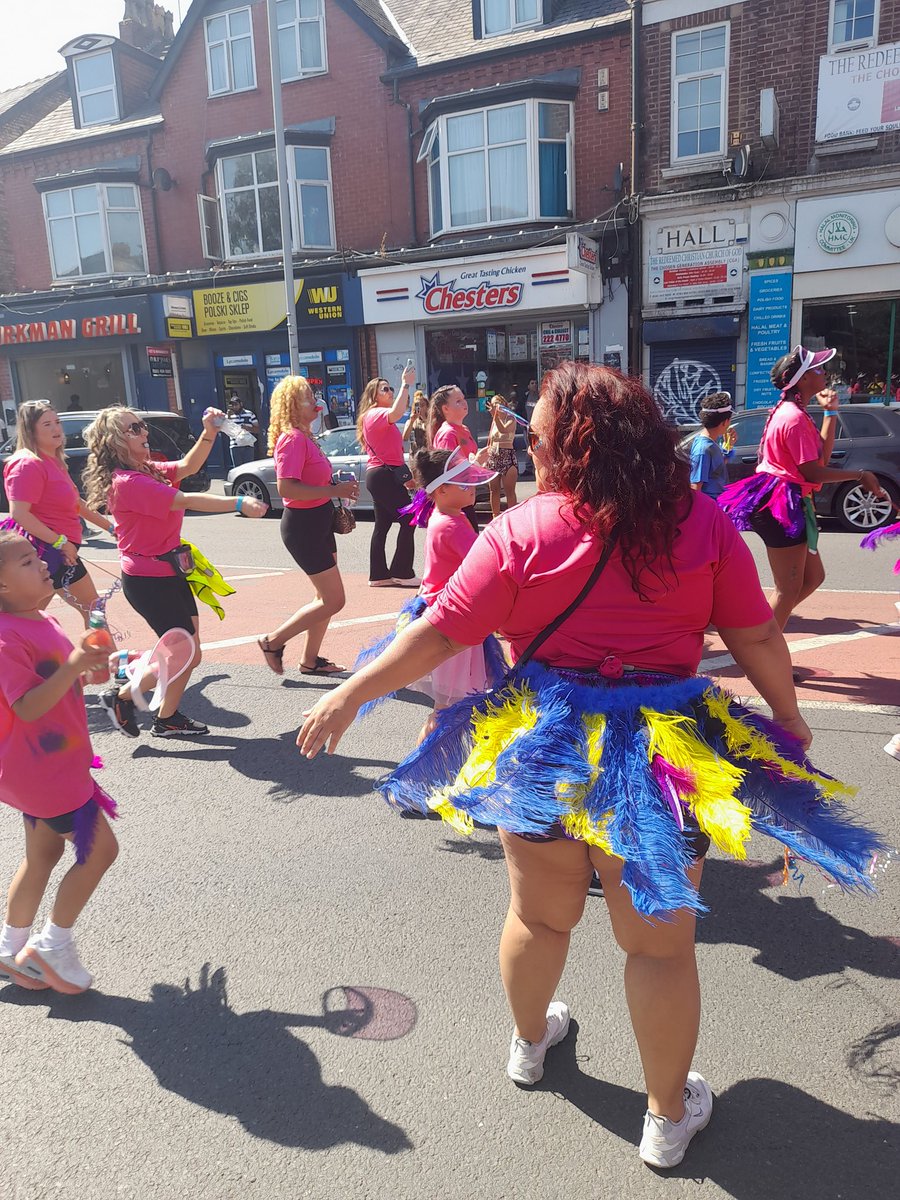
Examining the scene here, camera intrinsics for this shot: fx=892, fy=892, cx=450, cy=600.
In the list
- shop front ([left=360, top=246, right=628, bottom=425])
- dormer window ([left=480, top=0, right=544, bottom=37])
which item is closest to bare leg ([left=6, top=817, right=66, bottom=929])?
shop front ([left=360, top=246, right=628, bottom=425])

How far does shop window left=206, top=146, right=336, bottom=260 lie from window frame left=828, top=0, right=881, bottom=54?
10.6 meters

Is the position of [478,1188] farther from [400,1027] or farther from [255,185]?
[255,185]

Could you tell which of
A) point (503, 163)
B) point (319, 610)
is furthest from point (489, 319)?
point (319, 610)

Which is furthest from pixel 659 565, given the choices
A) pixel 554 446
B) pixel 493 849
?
pixel 493 849

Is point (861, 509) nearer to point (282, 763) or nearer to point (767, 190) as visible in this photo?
point (767, 190)

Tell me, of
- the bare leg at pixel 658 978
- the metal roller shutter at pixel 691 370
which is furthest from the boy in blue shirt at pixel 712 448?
the metal roller shutter at pixel 691 370

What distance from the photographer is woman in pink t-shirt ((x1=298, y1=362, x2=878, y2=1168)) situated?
195cm

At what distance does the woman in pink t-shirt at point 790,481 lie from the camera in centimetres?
515

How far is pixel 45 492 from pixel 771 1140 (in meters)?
5.08

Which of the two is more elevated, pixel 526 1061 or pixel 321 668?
pixel 526 1061

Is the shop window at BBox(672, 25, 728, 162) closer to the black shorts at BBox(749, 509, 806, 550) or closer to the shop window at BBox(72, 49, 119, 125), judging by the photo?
the black shorts at BBox(749, 509, 806, 550)

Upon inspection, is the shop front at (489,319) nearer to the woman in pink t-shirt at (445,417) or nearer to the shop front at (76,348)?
the shop front at (76,348)

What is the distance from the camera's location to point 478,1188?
210cm

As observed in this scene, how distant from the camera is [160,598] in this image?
4.91 metres
